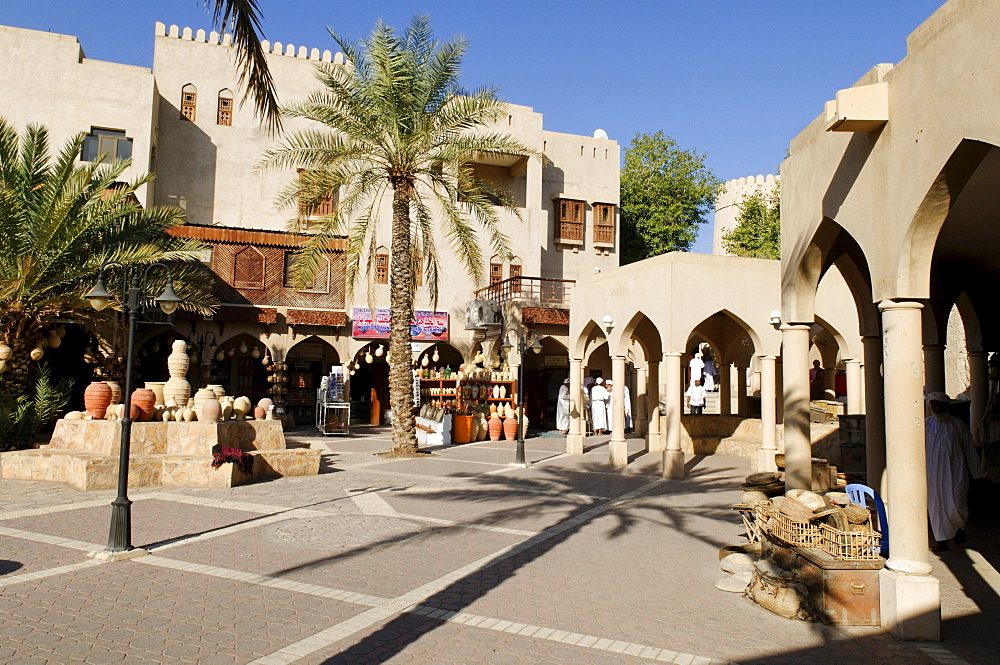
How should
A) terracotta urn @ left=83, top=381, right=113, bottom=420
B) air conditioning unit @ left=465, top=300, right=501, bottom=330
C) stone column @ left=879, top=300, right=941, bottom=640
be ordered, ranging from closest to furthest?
1. stone column @ left=879, top=300, right=941, bottom=640
2. terracotta urn @ left=83, top=381, right=113, bottom=420
3. air conditioning unit @ left=465, top=300, right=501, bottom=330

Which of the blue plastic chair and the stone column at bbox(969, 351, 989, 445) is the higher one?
the stone column at bbox(969, 351, 989, 445)

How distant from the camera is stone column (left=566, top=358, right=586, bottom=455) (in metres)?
19.8

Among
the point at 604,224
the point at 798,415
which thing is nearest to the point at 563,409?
the point at 604,224

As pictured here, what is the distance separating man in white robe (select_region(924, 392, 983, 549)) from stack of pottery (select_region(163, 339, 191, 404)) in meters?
12.3

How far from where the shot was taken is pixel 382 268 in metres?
27.7

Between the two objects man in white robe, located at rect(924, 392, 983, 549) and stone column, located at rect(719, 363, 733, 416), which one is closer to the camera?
man in white robe, located at rect(924, 392, 983, 549)

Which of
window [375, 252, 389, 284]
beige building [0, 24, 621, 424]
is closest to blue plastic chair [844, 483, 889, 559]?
beige building [0, 24, 621, 424]

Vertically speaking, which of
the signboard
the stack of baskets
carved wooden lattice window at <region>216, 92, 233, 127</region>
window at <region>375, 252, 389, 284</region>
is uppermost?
carved wooden lattice window at <region>216, 92, 233, 127</region>

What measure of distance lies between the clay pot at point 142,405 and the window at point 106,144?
45.8 ft

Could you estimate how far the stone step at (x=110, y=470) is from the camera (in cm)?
1234

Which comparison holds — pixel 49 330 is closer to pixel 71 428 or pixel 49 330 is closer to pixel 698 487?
pixel 71 428

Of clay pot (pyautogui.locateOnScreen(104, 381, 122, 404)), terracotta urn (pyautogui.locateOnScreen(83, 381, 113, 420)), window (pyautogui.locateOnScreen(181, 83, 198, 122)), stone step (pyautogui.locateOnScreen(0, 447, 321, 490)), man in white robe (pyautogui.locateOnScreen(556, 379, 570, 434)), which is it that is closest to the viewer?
stone step (pyautogui.locateOnScreen(0, 447, 321, 490))

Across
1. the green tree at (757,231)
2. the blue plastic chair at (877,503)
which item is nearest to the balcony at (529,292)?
the green tree at (757,231)

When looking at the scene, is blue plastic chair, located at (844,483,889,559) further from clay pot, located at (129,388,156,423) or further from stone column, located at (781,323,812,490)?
clay pot, located at (129,388,156,423)
